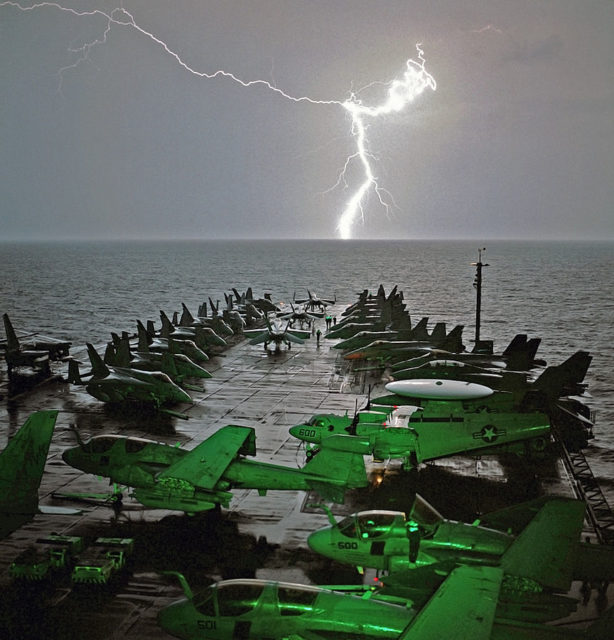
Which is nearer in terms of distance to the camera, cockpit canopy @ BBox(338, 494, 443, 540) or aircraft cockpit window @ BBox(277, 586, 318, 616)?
aircraft cockpit window @ BBox(277, 586, 318, 616)

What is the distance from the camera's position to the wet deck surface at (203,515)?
64.4ft

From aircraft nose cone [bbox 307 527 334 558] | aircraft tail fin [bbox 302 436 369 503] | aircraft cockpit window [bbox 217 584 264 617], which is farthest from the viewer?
aircraft tail fin [bbox 302 436 369 503]

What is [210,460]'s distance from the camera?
79.0ft

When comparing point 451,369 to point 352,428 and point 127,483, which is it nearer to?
point 352,428

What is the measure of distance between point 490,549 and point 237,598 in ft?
25.6

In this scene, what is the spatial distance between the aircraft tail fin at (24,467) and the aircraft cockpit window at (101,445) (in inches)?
262

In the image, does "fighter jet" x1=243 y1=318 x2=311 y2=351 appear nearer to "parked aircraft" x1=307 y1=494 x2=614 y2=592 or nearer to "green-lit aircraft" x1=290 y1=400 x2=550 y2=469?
"green-lit aircraft" x1=290 y1=400 x2=550 y2=469

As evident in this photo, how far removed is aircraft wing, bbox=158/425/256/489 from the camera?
23.7 metres

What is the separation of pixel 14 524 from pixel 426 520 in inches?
533

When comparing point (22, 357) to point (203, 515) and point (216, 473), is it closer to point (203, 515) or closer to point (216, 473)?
point (203, 515)

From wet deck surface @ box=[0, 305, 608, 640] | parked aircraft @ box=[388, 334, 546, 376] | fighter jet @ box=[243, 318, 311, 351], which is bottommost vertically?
wet deck surface @ box=[0, 305, 608, 640]

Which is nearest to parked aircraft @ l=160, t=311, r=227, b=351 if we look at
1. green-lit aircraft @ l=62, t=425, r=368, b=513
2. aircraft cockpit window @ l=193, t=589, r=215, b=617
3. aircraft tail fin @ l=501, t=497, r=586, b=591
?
green-lit aircraft @ l=62, t=425, r=368, b=513

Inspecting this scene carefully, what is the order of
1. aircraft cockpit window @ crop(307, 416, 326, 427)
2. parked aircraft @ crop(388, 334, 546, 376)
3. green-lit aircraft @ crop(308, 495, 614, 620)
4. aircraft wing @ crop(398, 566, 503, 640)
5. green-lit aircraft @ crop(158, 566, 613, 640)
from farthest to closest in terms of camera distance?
1. parked aircraft @ crop(388, 334, 546, 376)
2. aircraft cockpit window @ crop(307, 416, 326, 427)
3. green-lit aircraft @ crop(308, 495, 614, 620)
4. green-lit aircraft @ crop(158, 566, 613, 640)
5. aircraft wing @ crop(398, 566, 503, 640)

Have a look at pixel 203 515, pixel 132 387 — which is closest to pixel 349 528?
pixel 203 515
